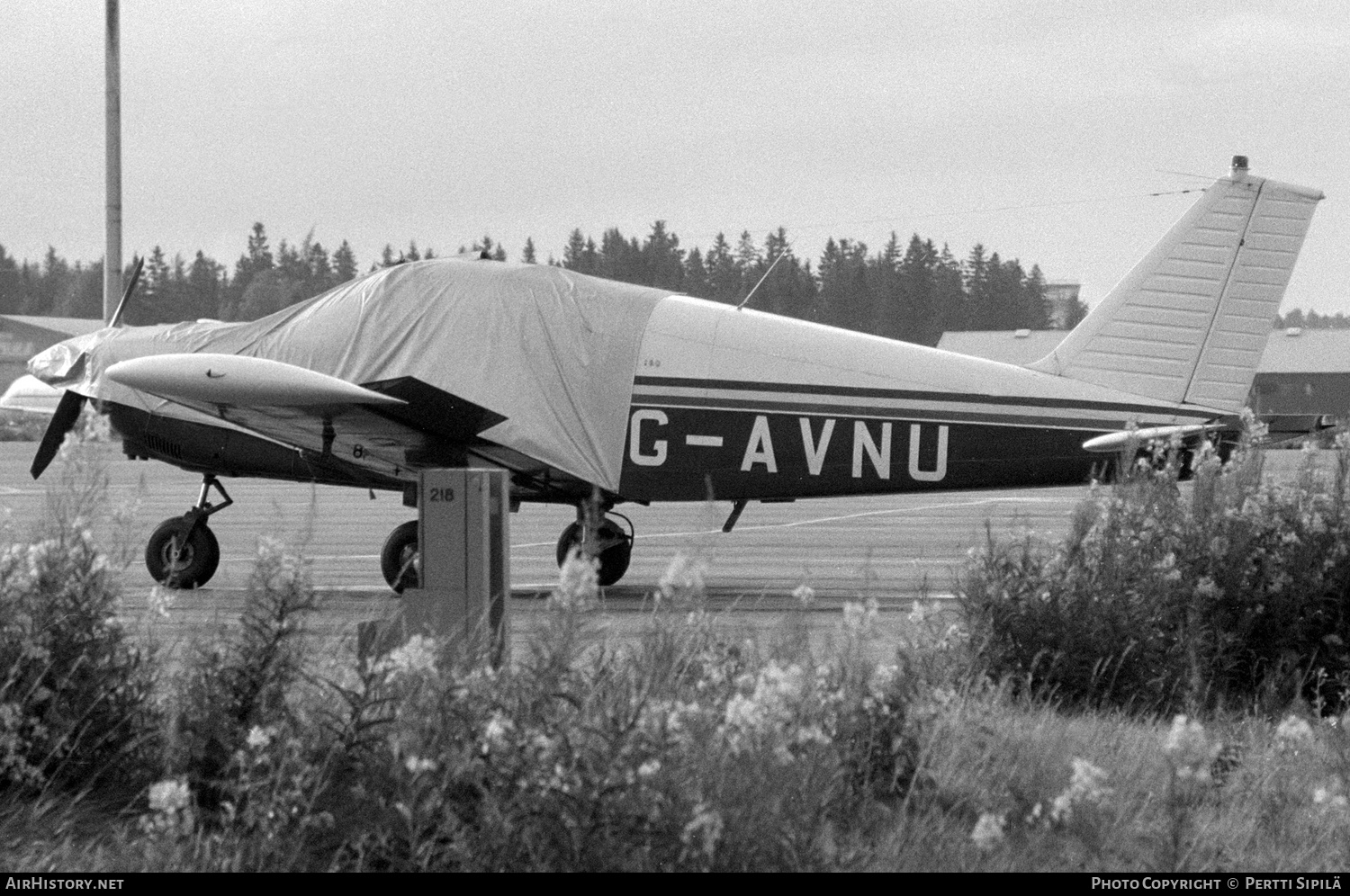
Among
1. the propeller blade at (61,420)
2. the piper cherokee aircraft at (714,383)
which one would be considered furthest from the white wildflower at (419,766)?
the propeller blade at (61,420)

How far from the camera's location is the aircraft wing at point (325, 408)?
12.0 metres

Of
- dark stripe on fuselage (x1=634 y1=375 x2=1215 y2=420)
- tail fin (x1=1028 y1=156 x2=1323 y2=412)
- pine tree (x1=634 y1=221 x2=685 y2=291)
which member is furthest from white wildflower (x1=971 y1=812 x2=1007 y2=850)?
pine tree (x1=634 y1=221 x2=685 y2=291)

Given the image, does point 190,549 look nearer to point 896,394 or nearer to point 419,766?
point 896,394

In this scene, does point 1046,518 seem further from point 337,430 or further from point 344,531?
point 337,430

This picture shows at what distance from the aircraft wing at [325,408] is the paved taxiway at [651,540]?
31.5 inches

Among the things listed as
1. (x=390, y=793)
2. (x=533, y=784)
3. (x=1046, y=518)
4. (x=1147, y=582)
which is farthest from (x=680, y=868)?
(x=1046, y=518)

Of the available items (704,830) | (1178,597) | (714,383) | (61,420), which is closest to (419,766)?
(704,830)

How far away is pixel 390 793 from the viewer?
4.46m

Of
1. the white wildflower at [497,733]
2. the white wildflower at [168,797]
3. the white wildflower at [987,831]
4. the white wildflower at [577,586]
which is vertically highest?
the white wildflower at [577,586]

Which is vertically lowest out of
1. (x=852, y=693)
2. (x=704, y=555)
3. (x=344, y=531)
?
(x=344, y=531)

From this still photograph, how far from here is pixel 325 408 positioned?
1236 centimetres

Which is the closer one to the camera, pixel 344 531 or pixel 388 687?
pixel 388 687

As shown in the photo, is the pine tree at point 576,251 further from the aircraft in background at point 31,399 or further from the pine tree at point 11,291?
the pine tree at point 11,291

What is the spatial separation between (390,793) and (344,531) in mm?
16147
